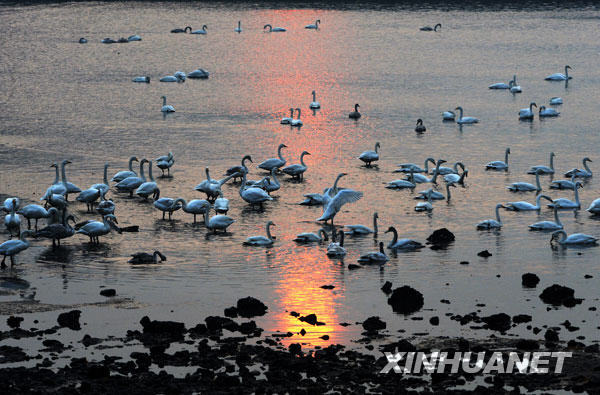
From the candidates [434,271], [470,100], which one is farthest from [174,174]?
[470,100]

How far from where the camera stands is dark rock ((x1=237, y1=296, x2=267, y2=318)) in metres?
21.2

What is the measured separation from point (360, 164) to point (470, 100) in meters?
18.2

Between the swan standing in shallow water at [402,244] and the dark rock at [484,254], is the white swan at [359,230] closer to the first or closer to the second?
the swan standing in shallow water at [402,244]

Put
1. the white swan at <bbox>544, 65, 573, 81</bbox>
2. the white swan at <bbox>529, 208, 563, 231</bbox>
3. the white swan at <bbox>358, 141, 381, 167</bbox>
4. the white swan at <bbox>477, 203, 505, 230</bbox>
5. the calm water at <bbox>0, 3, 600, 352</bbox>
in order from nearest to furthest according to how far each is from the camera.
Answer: the calm water at <bbox>0, 3, 600, 352</bbox>
the white swan at <bbox>529, 208, 563, 231</bbox>
the white swan at <bbox>477, 203, 505, 230</bbox>
the white swan at <bbox>358, 141, 381, 167</bbox>
the white swan at <bbox>544, 65, 573, 81</bbox>

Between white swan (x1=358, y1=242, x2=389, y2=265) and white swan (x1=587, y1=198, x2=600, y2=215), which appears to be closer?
white swan (x1=358, y1=242, x2=389, y2=265)

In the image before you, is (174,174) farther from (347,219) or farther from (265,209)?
(347,219)

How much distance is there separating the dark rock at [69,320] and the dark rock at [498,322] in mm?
7914

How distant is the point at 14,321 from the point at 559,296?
11.1m

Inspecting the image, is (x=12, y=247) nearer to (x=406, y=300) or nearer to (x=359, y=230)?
(x=359, y=230)

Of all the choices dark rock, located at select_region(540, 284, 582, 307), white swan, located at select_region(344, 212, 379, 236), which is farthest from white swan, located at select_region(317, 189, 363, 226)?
dark rock, located at select_region(540, 284, 582, 307)

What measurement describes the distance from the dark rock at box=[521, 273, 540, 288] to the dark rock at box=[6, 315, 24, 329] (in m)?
10.9

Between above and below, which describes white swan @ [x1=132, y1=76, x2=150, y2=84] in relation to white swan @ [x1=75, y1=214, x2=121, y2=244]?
below

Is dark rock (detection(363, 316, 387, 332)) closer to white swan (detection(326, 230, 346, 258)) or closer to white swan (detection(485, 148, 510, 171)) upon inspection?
white swan (detection(326, 230, 346, 258))

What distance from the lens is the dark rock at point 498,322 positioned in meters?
20.3
